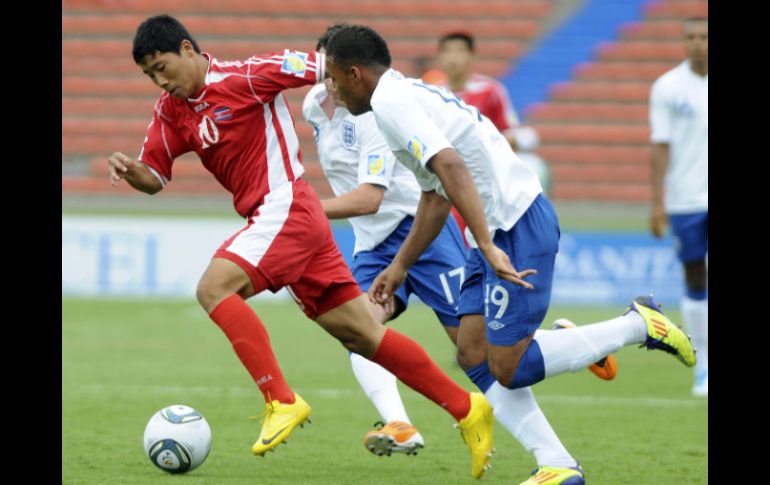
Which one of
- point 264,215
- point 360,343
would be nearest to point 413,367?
point 360,343

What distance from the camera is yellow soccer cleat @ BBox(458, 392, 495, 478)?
5.67m

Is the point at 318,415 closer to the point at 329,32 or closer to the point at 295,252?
the point at 295,252

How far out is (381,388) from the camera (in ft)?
20.9

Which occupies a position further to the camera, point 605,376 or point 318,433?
point 318,433

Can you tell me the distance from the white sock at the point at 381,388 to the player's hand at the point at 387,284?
3.13ft

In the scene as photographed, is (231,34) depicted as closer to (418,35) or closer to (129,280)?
(418,35)

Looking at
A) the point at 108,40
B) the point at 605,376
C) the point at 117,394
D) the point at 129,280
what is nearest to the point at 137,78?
the point at 108,40

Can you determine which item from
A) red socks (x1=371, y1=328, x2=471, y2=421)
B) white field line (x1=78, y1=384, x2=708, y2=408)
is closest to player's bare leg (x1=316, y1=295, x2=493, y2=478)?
red socks (x1=371, y1=328, x2=471, y2=421)

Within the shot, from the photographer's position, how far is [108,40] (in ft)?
72.9

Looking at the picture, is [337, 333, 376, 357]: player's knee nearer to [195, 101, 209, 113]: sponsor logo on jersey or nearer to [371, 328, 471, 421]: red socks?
[371, 328, 471, 421]: red socks

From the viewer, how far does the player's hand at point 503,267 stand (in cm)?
464

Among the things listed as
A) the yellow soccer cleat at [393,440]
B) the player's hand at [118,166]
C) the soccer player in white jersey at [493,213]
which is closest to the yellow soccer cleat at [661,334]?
the soccer player in white jersey at [493,213]

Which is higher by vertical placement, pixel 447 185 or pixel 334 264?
pixel 447 185

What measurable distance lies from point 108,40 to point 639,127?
962cm
